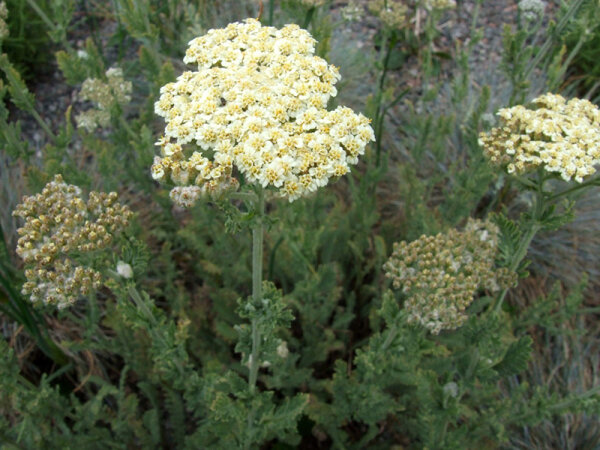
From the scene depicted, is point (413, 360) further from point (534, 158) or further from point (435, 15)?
point (435, 15)

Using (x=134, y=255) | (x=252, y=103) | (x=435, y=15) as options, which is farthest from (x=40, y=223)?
(x=435, y=15)

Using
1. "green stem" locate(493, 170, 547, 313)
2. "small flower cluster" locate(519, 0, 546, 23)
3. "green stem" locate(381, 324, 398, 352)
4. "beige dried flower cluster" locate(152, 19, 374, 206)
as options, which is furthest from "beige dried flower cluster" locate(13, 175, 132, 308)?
"small flower cluster" locate(519, 0, 546, 23)

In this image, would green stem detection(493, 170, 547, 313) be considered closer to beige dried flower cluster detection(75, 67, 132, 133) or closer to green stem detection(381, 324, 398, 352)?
green stem detection(381, 324, 398, 352)

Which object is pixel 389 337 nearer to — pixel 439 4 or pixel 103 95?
pixel 103 95

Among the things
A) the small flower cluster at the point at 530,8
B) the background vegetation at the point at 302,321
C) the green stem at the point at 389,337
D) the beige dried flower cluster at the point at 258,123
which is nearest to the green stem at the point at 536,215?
the background vegetation at the point at 302,321

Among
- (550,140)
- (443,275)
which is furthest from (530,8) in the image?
(443,275)
